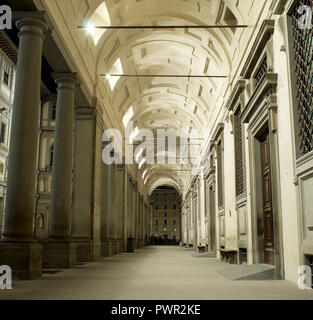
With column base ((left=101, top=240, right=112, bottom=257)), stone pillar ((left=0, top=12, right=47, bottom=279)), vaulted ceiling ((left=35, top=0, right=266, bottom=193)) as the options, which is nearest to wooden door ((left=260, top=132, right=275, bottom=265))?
vaulted ceiling ((left=35, top=0, right=266, bottom=193))

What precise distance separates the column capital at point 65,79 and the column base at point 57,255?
14.0 feet

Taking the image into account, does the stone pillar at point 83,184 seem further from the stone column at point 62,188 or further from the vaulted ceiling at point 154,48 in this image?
the stone column at point 62,188

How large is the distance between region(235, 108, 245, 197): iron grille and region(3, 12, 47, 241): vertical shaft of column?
6.67 meters

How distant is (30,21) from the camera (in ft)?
27.6

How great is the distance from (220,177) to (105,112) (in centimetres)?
561

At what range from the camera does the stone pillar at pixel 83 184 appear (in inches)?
544

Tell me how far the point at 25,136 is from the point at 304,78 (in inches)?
207

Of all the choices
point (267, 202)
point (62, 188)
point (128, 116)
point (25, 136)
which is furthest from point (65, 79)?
point (128, 116)

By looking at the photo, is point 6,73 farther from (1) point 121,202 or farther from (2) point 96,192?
(2) point 96,192

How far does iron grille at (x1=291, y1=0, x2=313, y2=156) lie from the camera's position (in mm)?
6727

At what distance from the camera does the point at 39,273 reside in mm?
8062
